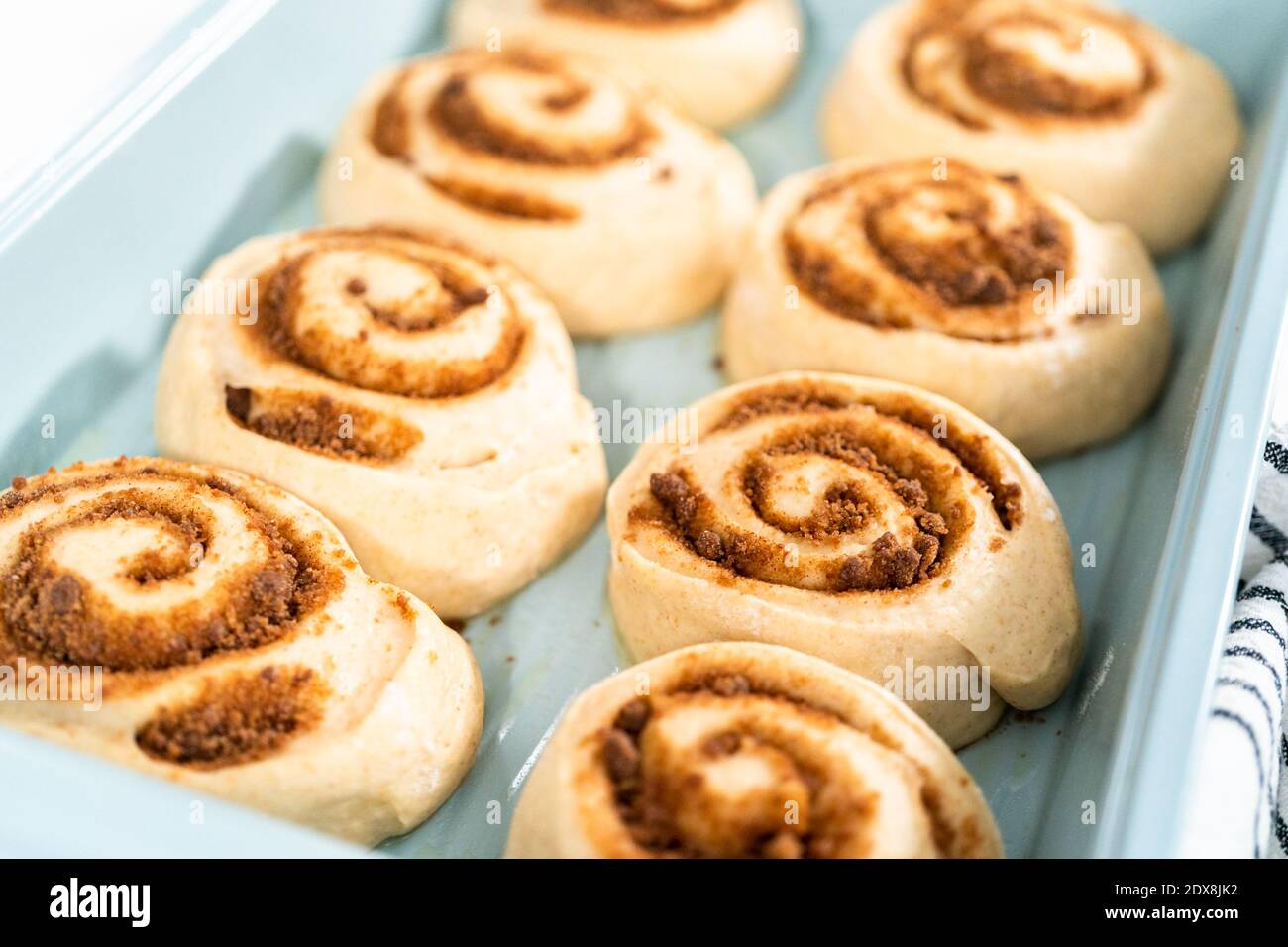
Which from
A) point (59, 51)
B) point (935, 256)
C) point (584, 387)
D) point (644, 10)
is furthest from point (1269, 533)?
point (59, 51)

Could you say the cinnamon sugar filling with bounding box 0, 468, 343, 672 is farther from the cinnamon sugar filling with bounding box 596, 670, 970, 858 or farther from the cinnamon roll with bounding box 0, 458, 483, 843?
the cinnamon sugar filling with bounding box 596, 670, 970, 858

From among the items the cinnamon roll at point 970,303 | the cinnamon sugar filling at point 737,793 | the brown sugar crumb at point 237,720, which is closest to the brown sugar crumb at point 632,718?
the cinnamon sugar filling at point 737,793

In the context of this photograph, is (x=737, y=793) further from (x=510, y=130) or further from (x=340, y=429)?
(x=510, y=130)

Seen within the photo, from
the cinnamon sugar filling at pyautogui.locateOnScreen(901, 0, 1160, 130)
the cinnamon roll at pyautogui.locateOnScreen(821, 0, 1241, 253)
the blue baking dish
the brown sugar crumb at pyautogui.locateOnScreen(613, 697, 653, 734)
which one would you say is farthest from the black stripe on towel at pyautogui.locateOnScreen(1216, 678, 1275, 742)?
the cinnamon sugar filling at pyautogui.locateOnScreen(901, 0, 1160, 130)

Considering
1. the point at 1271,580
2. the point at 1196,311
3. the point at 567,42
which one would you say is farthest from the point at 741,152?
the point at 1271,580

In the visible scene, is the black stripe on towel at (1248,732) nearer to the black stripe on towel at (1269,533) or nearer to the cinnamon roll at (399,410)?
the black stripe on towel at (1269,533)
